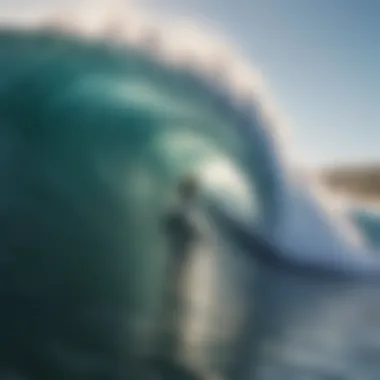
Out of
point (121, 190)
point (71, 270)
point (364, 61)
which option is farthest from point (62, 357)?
point (364, 61)

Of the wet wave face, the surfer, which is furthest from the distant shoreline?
the surfer

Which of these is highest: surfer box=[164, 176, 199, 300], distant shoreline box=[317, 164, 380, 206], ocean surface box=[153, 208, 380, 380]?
distant shoreline box=[317, 164, 380, 206]

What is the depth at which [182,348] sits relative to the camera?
1112mm

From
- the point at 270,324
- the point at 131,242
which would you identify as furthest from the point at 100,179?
the point at 270,324

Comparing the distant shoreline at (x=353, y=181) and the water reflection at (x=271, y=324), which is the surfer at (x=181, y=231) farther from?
the distant shoreline at (x=353, y=181)

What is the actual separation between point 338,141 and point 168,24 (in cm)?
35

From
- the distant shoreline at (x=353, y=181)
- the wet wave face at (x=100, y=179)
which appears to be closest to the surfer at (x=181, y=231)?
the wet wave face at (x=100, y=179)

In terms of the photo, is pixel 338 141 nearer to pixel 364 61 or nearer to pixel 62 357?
pixel 364 61

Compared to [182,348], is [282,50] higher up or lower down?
higher up

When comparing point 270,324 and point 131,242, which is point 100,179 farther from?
point 270,324

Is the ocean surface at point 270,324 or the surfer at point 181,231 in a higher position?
the surfer at point 181,231

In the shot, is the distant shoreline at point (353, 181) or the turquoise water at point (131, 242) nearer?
the turquoise water at point (131, 242)

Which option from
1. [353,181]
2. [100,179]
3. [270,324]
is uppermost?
[353,181]

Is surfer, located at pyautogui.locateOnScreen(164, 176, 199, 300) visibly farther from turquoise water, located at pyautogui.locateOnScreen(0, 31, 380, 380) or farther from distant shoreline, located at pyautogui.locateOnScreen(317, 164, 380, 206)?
distant shoreline, located at pyautogui.locateOnScreen(317, 164, 380, 206)
